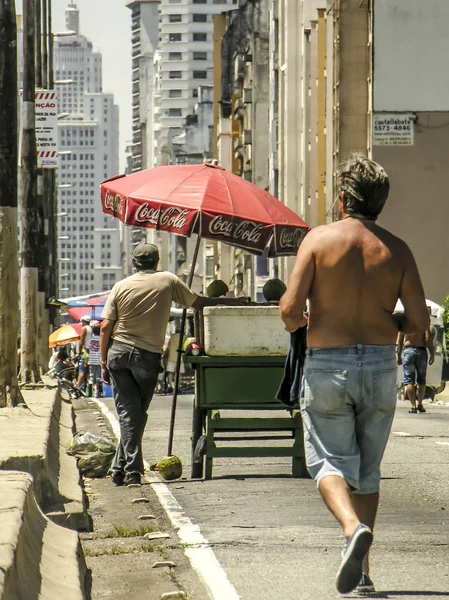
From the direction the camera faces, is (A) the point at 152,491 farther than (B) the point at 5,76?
No

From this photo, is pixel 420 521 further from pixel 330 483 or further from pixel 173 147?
pixel 173 147

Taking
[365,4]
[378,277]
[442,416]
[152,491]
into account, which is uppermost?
[365,4]

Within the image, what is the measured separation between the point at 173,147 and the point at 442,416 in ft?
438

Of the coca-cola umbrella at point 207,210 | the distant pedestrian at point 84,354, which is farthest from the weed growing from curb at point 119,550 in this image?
the distant pedestrian at point 84,354

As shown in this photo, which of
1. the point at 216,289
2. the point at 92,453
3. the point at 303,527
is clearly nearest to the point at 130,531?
the point at 303,527

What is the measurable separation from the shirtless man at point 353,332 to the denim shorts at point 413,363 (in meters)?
16.5

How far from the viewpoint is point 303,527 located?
9.06m

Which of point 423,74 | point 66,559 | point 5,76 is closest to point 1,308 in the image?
point 5,76

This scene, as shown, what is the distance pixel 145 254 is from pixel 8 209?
16.4ft

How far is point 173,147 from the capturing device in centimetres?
15475

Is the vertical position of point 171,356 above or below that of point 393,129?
below

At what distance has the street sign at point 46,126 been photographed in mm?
30859

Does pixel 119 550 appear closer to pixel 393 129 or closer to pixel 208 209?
pixel 208 209

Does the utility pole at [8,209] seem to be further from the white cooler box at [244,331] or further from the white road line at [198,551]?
the white road line at [198,551]
